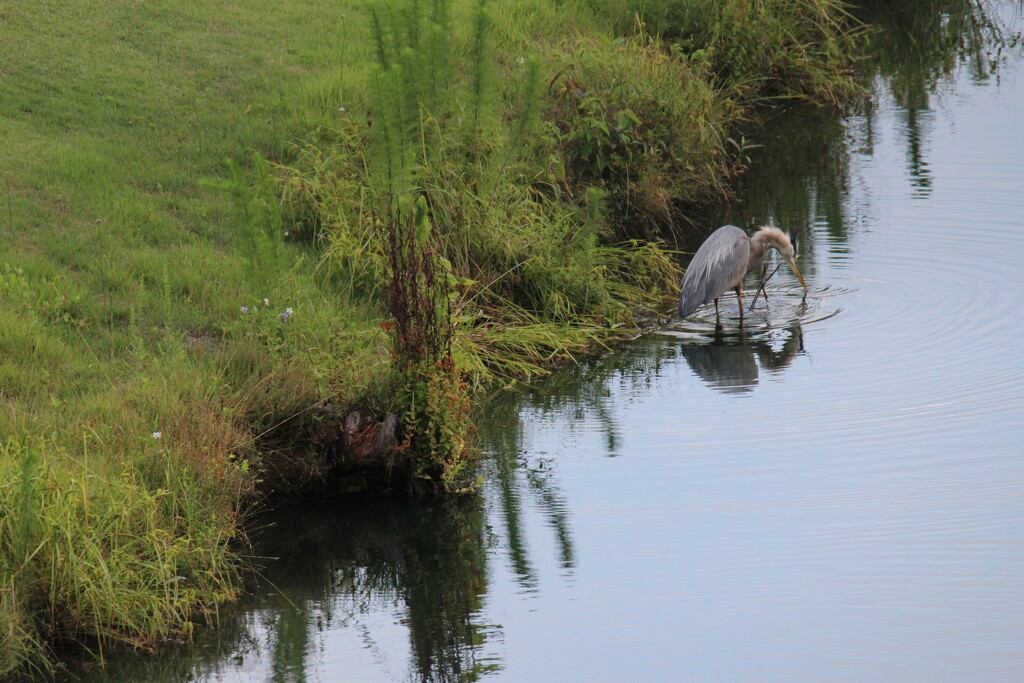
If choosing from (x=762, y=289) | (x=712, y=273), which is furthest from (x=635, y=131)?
(x=712, y=273)

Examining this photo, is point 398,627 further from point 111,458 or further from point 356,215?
point 356,215

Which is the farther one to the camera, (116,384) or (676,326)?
(676,326)

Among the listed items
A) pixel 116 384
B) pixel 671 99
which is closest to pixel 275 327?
pixel 116 384

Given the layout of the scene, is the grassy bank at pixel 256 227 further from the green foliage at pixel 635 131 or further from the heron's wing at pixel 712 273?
the heron's wing at pixel 712 273

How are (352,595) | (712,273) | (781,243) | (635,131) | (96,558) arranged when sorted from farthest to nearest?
(635,131) → (781,243) → (712,273) → (352,595) → (96,558)

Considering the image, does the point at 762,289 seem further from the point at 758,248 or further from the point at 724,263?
the point at 724,263

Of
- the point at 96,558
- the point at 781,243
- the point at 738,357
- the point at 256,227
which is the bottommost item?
the point at 738,357

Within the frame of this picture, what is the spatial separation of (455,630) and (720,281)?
4.11m

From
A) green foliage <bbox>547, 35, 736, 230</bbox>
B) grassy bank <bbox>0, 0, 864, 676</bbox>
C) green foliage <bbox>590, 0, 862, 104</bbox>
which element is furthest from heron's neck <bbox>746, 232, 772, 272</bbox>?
green foliage <bbox>590, 0, 862, 104</bbox>

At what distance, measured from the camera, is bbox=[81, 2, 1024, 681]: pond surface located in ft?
15.9

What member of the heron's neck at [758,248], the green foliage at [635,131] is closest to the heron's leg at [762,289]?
the heron's neck at [758,248]

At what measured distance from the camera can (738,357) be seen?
7996 mm

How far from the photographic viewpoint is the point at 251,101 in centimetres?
996

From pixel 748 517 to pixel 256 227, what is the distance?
3.12m
